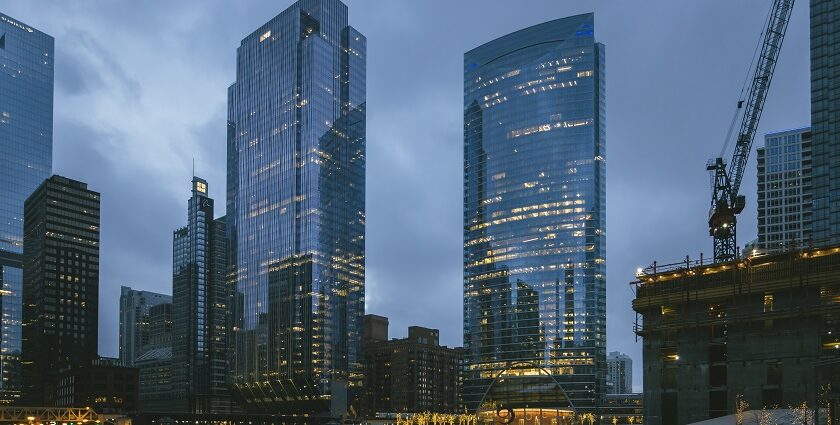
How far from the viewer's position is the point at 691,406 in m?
95.4

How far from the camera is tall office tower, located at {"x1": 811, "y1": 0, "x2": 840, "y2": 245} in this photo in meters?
156

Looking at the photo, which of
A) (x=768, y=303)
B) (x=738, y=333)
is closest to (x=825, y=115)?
(x=768, y=303)

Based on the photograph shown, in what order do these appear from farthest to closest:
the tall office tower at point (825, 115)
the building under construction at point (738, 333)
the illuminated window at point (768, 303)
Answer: the tall office tower at point (825, 115) → the illuminated window at point (768, 303) → the building under construction at point (738, 333)

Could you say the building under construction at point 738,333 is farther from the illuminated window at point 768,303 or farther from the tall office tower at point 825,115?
the tall office tower at point 825,115

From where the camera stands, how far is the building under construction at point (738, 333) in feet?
281

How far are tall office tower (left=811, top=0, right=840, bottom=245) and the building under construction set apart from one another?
2781 inches

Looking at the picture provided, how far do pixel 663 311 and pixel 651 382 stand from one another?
29.8 ft

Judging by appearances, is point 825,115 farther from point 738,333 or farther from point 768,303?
point 738,333

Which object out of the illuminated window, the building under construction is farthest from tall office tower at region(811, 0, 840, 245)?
the illuminated window

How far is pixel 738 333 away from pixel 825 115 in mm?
93796

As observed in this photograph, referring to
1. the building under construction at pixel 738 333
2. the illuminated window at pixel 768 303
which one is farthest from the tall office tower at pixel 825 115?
the illuminated window at pixel 768 303

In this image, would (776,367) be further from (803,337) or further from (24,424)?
(24,424)

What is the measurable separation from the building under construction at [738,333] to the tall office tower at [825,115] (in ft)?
232

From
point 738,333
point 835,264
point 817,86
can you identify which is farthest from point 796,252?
point 817,86
